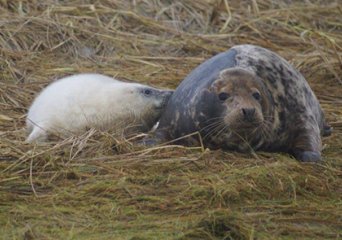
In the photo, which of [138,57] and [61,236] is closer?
[61,236]

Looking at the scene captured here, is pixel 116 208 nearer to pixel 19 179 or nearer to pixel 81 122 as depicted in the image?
pixel 19 179

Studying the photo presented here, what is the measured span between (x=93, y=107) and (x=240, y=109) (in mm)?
1280

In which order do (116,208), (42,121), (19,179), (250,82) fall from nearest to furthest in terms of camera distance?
(116,208)
(19,179)
(250,82)
(42,121)

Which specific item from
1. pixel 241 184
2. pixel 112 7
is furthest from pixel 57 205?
pixel 112 7

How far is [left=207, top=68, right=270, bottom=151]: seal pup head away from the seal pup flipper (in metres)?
0.26

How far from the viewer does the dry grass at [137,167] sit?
549 centimetres

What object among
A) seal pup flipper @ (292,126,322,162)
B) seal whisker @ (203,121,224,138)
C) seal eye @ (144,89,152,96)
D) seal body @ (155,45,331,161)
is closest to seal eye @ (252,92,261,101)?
seal body @ (155,45,331,161)

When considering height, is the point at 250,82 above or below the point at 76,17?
above

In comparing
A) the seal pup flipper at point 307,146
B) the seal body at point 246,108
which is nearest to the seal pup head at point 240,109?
the seal body at point 246,108

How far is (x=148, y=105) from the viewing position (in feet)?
25.1

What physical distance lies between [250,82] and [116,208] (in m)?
1.53

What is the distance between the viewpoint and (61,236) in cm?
527

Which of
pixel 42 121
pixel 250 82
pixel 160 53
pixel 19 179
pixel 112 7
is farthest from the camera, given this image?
pixel 112 7

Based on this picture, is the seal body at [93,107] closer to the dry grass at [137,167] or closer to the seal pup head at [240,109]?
the dry grass at [137,167]
